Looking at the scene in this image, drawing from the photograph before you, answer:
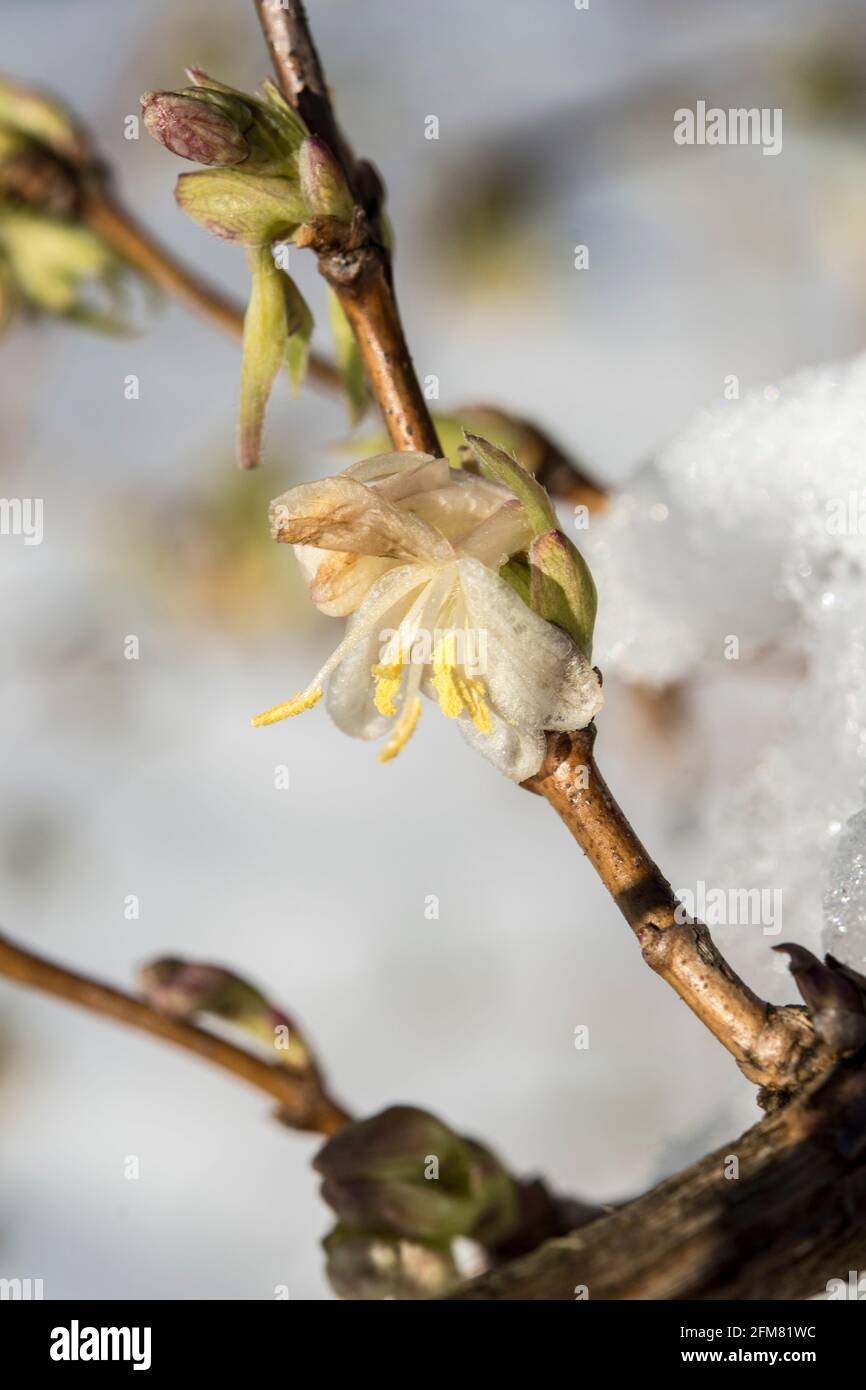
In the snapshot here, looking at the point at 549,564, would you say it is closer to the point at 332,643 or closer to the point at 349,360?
the point at 349,360

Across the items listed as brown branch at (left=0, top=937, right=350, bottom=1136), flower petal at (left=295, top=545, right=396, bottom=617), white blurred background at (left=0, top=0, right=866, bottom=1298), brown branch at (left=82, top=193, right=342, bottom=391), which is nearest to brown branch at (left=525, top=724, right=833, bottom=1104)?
flower petal at (left=295, top=545, right=396, bottom=617)

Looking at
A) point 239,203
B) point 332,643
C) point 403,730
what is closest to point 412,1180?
point 403,730

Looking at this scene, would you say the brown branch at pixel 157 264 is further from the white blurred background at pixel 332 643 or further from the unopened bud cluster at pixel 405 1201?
the unopened bud cluster at pixel 405 1201

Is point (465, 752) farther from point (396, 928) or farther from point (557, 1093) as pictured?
point (557, 1093)

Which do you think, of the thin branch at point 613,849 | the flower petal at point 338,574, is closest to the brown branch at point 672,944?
the thin branch at point 613,849

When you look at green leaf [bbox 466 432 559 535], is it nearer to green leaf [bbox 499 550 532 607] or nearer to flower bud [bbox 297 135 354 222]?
green leaf [bbox 499 550 532 607]

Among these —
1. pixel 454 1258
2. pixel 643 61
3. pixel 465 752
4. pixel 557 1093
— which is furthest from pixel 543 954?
pixel 643 61

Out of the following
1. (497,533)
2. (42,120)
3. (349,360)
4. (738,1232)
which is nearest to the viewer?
(738,1232)
